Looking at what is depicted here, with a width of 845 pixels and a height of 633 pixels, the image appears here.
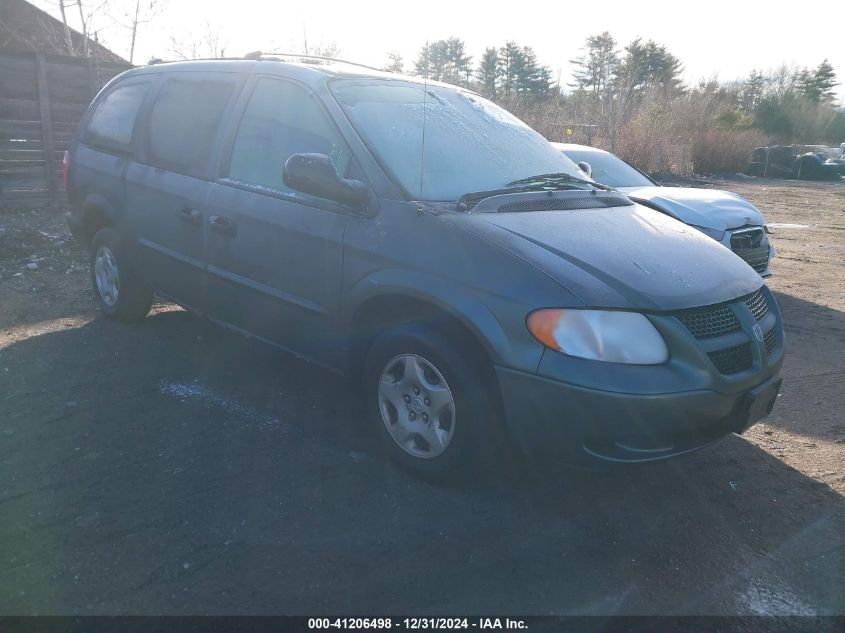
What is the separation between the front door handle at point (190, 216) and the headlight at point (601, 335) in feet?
8.16

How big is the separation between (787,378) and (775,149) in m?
30.0

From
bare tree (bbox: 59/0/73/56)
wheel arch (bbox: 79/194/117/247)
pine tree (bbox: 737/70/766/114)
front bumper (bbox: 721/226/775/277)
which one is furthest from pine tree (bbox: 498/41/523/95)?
wheel arch (bbox: 79/194/117/247)

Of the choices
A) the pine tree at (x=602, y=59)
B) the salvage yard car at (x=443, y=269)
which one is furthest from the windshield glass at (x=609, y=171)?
the pine tree at (x=602, y=59)

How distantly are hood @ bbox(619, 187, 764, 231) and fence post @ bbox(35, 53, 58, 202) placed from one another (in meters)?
8.11

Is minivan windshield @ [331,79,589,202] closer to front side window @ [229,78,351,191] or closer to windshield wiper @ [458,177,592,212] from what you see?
windshield wiper @ [458,177,592,212]

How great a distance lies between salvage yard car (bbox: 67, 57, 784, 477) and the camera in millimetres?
3010

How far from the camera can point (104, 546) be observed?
2957 millimetres

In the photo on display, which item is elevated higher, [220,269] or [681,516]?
[220,269]

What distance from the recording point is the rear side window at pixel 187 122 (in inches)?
184

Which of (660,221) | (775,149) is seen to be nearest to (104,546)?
(660,221)

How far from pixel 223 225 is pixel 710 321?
278cm

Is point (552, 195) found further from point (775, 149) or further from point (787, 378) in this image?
point (775, 149)

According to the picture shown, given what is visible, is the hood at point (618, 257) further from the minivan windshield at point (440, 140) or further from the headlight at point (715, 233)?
the headlight at point (715, 233)

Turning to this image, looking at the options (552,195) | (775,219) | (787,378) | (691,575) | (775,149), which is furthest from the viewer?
(775,149)
